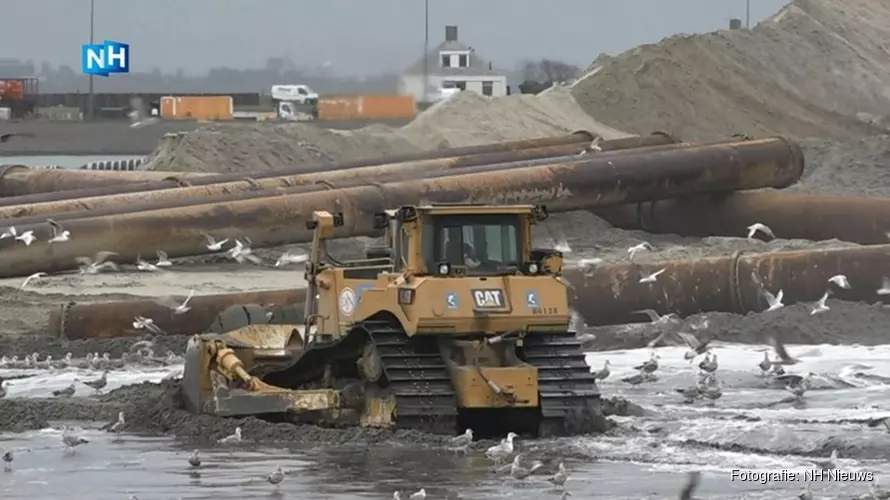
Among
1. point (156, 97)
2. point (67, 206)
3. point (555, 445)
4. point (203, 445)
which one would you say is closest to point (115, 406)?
point (203, 445)

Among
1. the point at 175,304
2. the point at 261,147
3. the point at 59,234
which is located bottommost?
the point at 175,304

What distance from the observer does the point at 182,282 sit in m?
32.7

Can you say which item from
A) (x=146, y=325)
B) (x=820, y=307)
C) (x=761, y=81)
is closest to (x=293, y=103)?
(x=761, y=81)

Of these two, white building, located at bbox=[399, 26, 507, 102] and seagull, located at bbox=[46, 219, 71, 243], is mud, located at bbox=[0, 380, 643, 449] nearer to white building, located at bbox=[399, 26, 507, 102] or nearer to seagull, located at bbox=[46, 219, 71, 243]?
seagull, located at bbox=[46, 219, 71, 243]

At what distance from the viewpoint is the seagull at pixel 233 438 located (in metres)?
17.4

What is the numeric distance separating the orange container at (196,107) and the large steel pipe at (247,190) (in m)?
40.6

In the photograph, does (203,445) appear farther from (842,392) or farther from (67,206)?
(67,206)

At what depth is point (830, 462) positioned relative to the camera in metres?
15.6

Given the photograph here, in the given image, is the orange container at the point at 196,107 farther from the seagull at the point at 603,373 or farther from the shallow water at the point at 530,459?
the shallow water at the point at 530,459

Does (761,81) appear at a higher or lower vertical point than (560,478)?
higher

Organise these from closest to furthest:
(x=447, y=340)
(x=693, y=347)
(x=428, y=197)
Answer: (x=447, y=340)
(x=693, y=347)
(x=428, y=197)

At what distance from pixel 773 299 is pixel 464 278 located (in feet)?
32.5

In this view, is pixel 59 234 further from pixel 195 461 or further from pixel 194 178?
pixel 195 461

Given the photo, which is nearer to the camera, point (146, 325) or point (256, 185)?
point (146, 325)
